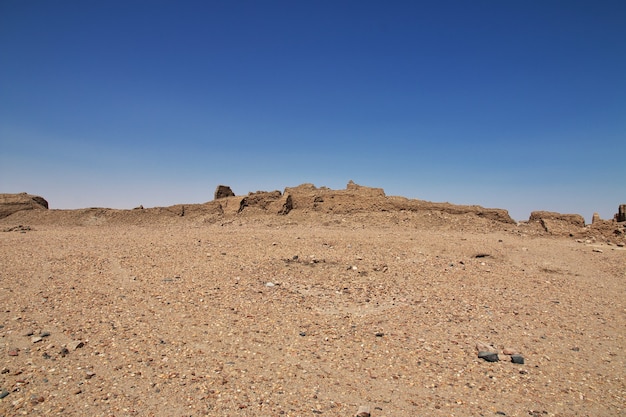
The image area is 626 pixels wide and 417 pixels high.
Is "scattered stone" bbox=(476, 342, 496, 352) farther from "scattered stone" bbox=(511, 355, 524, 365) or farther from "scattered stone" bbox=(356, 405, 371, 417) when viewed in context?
"scattered stone" bbox=(356, 405, 371, 417)

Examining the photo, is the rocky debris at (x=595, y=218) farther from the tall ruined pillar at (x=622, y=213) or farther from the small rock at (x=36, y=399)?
the small rock at (x=36, y=399)

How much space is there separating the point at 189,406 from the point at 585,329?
18.0 feet

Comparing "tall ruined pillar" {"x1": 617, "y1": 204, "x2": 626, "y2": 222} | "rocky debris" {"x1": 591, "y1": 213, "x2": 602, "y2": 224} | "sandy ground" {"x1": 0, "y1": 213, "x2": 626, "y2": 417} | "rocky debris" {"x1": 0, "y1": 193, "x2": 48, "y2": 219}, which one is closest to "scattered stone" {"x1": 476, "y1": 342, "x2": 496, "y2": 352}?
"sandy ground" {"x1": 0, "y1": 213, "x2": 626, "y2": 417}

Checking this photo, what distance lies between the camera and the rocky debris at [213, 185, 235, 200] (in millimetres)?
20109

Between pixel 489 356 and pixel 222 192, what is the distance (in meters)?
17.6

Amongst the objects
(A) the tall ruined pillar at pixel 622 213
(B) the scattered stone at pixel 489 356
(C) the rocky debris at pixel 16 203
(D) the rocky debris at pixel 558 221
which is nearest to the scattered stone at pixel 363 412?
(B) the scattered stone at pixel 489 356

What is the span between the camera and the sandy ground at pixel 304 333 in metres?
3.53

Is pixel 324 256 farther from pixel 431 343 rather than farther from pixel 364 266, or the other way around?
pixel 431 343

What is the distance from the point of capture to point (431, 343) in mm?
4770

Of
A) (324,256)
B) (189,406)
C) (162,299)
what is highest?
(324,256)

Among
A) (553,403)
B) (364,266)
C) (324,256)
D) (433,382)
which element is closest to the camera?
(553,403)

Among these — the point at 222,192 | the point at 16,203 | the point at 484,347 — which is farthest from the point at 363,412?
the point at 16,203

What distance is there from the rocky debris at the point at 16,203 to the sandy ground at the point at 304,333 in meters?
12.0

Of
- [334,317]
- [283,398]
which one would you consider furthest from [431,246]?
[283,398]
